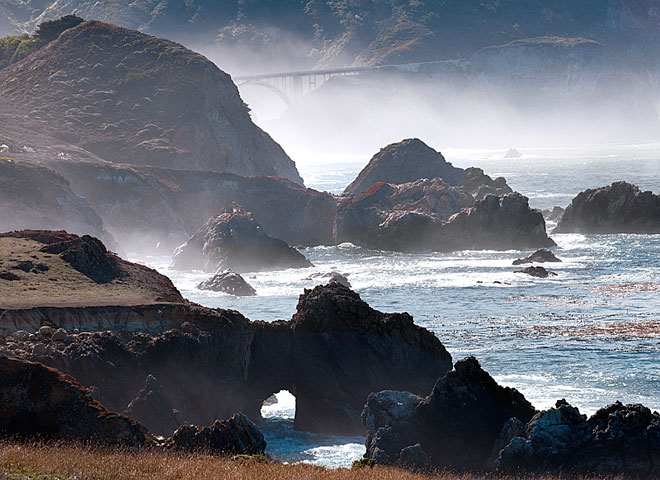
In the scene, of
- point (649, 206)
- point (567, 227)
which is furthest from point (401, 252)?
point (649, 206)

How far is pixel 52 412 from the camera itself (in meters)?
24.9

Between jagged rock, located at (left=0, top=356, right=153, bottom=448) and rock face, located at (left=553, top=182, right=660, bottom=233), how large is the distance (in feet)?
243

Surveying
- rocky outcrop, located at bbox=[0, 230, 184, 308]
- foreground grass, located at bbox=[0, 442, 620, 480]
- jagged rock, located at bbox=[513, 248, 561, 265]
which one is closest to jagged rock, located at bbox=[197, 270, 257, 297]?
rocky outcrop, located at bbox=[0, 230, 184, 308]

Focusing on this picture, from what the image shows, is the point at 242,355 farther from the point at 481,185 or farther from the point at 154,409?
the point at 481,185

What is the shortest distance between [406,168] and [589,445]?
95.3 meters

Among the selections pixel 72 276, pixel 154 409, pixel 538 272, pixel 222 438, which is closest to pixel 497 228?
pixel 538 272

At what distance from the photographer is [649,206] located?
90875 mm

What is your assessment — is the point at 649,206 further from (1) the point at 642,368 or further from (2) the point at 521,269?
(1) the point at 642,368

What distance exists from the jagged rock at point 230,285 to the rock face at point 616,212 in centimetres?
4082

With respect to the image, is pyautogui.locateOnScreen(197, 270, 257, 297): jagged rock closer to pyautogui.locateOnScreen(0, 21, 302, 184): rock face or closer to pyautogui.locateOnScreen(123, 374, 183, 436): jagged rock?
pyautogui.locateOnScreen(123, 374, 183, 436): jagged rock

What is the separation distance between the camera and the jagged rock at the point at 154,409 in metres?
28.7

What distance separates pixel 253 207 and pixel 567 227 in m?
34.7

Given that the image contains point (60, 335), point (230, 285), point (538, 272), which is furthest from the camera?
point (538, 272)

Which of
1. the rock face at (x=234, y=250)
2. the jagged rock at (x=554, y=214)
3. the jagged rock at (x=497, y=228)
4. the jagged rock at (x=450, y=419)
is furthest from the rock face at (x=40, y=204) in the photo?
the jagged rock at (x=450, y=419)
